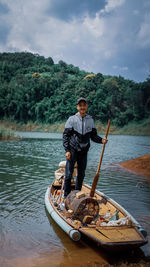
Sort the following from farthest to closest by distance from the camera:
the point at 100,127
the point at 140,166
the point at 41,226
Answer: the point at 100,127, the point at 140,166, the point at 41,226

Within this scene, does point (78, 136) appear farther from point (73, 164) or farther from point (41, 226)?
point (41, 226)

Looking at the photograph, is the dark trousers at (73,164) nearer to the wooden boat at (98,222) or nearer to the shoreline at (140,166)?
the wooden boat at (98,222)

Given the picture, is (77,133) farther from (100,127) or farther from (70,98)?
(70,98)

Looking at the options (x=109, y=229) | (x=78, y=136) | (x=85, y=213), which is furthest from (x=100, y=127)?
(x=109, y=229)

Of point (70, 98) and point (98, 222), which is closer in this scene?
point (98, 222)

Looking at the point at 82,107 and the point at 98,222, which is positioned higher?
the point at 82,107

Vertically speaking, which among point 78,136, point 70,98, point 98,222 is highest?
point 70,98

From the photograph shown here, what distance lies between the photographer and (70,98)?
6216 centimetres

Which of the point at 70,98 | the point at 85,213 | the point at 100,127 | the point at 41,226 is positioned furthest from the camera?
the point at 70,98

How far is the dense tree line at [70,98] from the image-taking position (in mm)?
53000

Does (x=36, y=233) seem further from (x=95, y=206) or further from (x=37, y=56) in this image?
(x=37, y=56)

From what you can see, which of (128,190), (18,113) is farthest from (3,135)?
(18,113)

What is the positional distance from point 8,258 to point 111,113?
53.0 metres

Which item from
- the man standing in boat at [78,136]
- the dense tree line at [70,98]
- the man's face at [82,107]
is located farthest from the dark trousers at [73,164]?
the dense tree line at [70,98]
